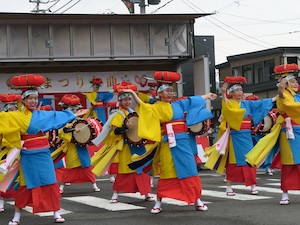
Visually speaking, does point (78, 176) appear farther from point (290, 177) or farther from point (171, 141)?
point (290, 177)

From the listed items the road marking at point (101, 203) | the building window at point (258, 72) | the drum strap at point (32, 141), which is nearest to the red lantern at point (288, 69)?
the road marking at point (101, 203)

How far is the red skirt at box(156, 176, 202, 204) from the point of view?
344 inches

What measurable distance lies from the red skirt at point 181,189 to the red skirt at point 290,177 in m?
1.44

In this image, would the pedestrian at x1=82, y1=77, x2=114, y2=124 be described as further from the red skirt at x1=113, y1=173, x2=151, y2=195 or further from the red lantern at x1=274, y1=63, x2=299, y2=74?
the red lantern at x1=274, y1=63, x2=299, y2=74

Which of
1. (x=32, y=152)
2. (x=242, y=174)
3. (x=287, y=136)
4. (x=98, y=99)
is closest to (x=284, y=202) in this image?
(x=287, y=136)

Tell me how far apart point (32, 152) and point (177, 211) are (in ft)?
7.08

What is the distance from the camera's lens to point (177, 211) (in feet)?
29.5

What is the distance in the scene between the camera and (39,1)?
38906mm

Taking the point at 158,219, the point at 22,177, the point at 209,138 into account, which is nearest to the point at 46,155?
the point at 22,177

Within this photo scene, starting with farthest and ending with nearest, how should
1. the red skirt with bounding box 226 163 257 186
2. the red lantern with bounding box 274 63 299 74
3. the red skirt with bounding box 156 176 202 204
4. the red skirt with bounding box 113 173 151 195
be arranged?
the red skirt with bounding box 226 163 257 186, the red skirt with bounding box 113 173 151 195, the red lantern with bounding box 274 63 299 74, the red skirt with bounding box 156 176 202 204

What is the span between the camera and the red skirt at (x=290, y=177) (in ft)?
30.9

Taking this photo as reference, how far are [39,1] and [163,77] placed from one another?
102ft

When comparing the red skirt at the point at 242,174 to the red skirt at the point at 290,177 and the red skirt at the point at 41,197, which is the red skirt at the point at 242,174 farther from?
the red skirt at the point at 41,197

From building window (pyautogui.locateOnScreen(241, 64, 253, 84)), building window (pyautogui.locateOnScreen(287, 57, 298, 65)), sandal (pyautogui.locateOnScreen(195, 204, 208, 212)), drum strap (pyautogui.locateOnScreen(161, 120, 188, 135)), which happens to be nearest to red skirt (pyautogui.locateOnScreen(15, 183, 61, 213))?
drum strap (pyautogui.locateOnScreen(161, 120, 188, 135))
